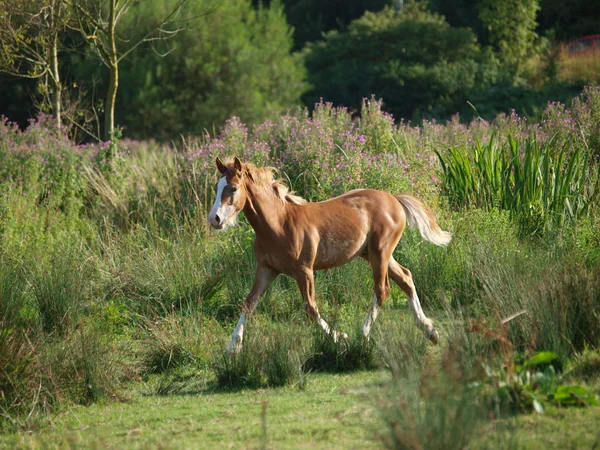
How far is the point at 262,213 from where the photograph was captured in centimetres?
753

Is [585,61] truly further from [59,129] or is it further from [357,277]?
[357,277]

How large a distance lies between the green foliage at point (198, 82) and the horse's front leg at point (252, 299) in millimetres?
21872

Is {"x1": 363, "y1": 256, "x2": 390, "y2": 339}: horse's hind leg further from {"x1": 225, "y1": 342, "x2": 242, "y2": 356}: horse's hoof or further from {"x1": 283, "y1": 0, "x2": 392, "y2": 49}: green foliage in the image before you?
{"x1": 283, "y1": 0, "x2": 392, "y2": 49}: green foliage

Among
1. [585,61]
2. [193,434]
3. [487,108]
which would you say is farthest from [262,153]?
[585,61]

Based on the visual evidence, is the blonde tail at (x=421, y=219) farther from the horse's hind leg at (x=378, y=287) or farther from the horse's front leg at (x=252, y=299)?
the horse's front leg at (x=252, y=299)

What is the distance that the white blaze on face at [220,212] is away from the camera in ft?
23.1

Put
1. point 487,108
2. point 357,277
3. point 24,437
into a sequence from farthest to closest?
point 487,108 → point 357,277 → point 24,437

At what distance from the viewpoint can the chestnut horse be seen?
7.41 m

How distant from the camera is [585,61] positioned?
1099 inches

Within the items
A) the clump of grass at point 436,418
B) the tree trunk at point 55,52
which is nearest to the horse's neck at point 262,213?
the clump of grass at point 436,418

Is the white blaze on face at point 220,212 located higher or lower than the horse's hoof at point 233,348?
higher

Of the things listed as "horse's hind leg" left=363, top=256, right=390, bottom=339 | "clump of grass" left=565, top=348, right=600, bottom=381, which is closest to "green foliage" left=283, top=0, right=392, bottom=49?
"horse's hind leg" left=363, top=256, right=390, bottom=339

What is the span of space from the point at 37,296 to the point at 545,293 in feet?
16.6

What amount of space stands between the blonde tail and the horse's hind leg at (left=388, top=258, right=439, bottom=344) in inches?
18.9
